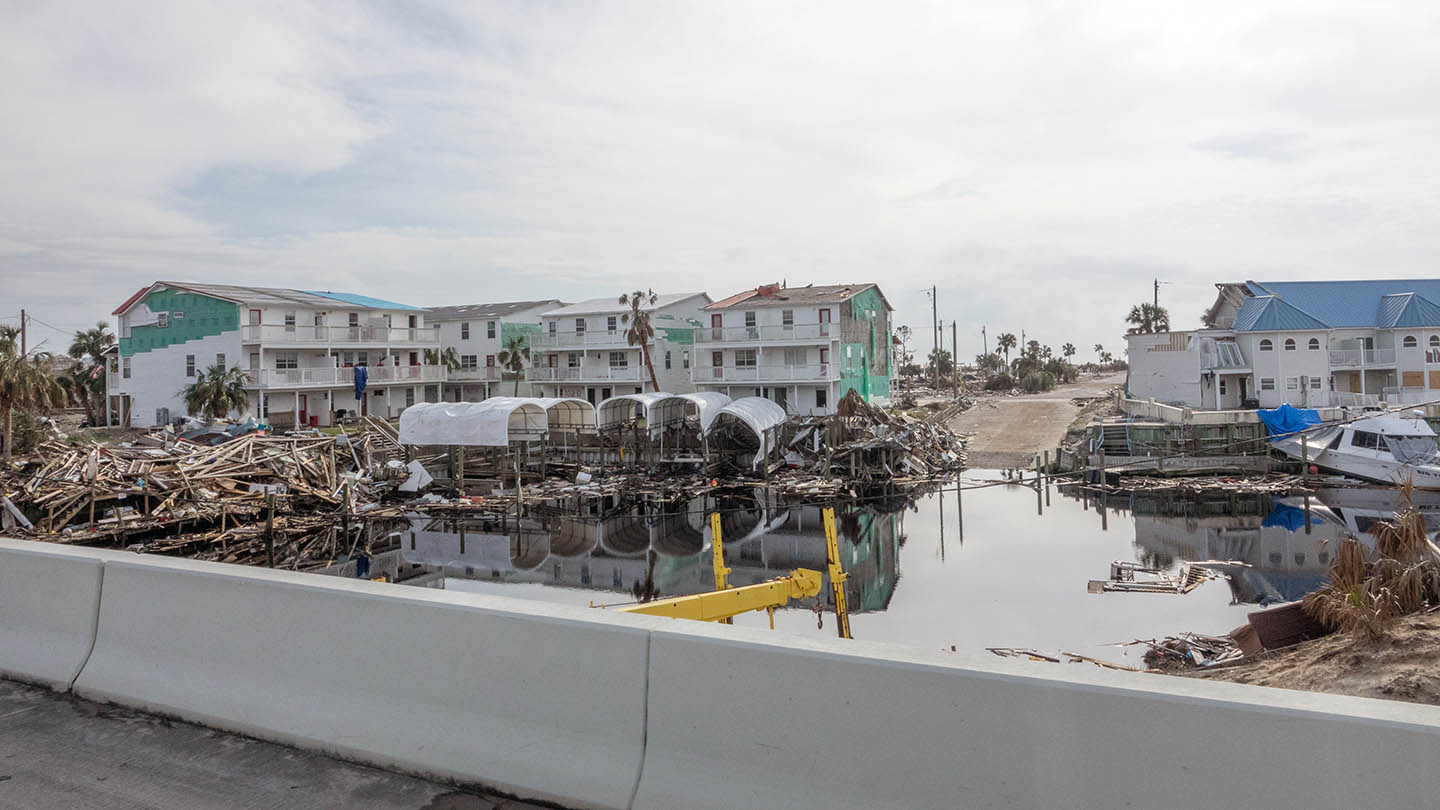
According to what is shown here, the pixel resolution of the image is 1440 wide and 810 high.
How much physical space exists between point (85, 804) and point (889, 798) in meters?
4.05

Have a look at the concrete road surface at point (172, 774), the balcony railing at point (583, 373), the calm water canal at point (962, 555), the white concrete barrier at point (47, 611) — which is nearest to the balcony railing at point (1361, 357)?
the calm water canal at point (962, 555)

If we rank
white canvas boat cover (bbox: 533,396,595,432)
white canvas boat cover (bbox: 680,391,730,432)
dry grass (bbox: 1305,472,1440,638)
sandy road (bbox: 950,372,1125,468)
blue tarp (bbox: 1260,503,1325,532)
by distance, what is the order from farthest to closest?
sandy road (bbox: 950,372,1125,468) → white canvas boat cover (bbox: 533,396,595,432) → white canvas boat cover (bbox: 680,391,730,432) → blue tarp (bbox: 1260,503,1325,532) → dry grass (bbox: 1305,472,1440,638)

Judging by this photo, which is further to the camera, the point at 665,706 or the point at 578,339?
the point at 578,339

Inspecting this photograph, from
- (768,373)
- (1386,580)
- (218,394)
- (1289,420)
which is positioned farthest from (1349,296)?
(218,394)

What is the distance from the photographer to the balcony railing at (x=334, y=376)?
173ft

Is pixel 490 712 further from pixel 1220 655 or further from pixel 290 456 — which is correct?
pixel 290 456

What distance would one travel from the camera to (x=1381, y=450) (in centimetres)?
3869

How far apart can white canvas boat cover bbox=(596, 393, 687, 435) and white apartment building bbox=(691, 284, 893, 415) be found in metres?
8.14

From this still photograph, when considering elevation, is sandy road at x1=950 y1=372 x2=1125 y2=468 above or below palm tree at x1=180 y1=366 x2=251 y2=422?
below

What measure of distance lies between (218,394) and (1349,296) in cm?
6947

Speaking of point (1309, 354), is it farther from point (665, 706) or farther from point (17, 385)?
point (17, 385)

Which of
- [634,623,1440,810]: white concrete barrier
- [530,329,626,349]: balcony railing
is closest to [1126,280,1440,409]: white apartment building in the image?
[530,329,626,349]: balcony railing

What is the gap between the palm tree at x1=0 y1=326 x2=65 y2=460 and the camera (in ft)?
123

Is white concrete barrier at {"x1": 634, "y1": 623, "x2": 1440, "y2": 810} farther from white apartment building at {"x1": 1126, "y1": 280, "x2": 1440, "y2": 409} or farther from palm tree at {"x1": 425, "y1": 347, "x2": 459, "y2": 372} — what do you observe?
palm tree at {"x1": 425, "y1": 347, "x2": 459, "y2": 372}
